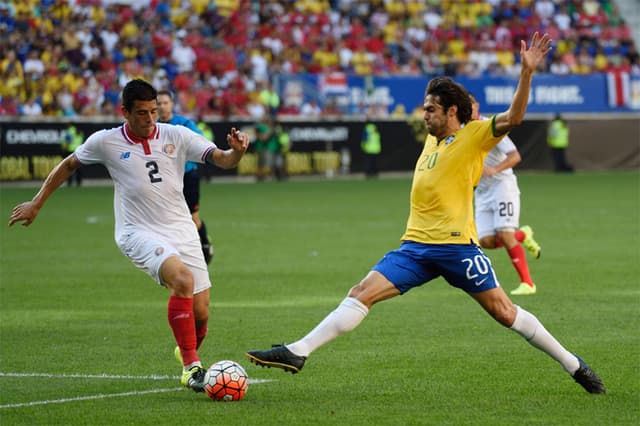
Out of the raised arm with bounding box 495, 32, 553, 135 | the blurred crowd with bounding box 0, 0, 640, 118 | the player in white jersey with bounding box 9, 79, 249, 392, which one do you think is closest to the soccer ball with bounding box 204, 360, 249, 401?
the player in white jersey with bounding box 9, 79, 249, 392

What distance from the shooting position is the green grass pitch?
786cm

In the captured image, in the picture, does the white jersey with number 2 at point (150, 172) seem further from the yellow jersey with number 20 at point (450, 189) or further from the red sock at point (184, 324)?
the yellow jersey with number 20 at point (450, 189)

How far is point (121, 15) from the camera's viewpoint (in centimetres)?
3838

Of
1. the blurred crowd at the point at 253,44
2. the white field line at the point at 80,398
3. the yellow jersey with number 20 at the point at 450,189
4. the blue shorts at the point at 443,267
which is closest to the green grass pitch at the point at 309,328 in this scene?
the white field line at the point at 80,398

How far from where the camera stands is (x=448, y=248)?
26.8 ft

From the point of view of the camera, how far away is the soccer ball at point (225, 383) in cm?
812

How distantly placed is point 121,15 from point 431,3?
1311cm

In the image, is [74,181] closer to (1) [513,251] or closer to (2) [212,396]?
(1) [513,251]

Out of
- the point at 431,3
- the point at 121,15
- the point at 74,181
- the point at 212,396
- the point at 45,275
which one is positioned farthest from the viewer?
the point at 431,3

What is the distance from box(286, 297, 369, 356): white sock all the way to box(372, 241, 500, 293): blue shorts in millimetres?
290

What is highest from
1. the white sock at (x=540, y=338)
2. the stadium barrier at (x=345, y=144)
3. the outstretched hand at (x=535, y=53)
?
the outstretched hand at (x=535, y=53)

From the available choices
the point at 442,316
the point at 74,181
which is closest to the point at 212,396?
the point at 442,316

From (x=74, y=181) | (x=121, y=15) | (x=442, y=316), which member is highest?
(x=121, y=15)

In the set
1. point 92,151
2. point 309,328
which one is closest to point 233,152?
point 92,151
